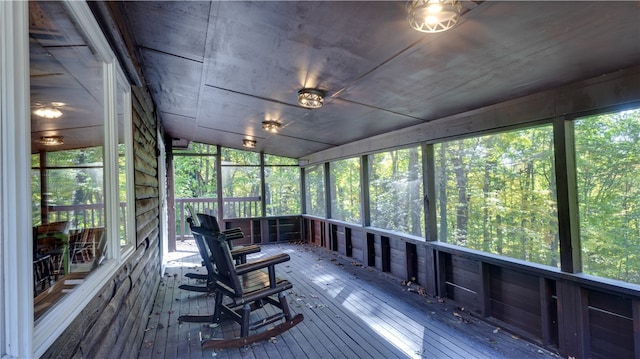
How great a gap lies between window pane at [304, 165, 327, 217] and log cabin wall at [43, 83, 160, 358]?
3634mm

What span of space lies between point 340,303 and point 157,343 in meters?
1.83

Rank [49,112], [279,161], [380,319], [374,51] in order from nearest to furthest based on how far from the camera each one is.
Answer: [49,112]
[374,51]
[380,319]
[279,161]

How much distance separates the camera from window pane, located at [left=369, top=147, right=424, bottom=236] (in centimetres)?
409

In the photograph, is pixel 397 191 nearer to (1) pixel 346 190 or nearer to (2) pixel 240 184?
(1) pixel 346 190

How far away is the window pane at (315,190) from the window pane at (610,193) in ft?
15.6

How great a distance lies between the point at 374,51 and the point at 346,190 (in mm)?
3998

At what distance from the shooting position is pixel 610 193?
2240mm

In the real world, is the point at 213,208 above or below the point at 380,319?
above

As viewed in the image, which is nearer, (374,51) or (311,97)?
(374,51)

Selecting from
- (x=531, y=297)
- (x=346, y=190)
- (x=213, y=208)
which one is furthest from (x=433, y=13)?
(x=213, y=208)

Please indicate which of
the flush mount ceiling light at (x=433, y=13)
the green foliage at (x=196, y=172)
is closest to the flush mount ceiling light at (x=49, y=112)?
Answer: the flush mount ceiling light at (x=433, y=13)

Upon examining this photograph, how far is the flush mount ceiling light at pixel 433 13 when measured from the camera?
1.46 m

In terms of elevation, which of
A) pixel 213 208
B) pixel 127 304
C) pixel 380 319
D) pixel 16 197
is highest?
pixel 16 197

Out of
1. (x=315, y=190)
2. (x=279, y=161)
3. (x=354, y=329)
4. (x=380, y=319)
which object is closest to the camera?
(x=354, y=329)
